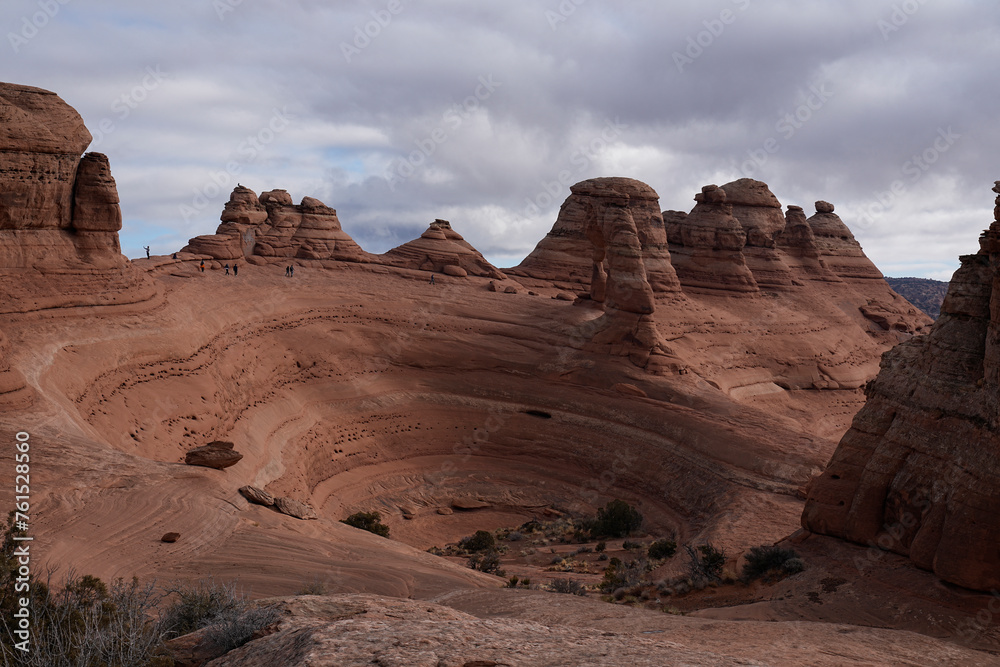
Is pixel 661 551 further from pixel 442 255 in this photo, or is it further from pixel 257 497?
pixel 442 255

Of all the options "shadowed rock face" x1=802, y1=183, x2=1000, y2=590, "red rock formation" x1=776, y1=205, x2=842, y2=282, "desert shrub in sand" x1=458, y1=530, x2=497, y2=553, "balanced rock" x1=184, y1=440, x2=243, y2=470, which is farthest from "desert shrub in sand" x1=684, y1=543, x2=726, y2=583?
"red rock formation" x1=776, y1=205, x2=842, y2=282

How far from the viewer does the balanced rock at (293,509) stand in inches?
722

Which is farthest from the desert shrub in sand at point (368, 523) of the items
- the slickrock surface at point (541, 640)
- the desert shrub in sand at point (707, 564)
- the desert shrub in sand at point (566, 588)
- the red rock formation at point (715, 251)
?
the red rock formation at point (715, 251)

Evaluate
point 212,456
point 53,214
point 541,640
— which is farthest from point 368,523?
point 541,640

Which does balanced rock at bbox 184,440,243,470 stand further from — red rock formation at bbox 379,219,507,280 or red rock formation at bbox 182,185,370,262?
red rock formation at bbox 379,219,507,280

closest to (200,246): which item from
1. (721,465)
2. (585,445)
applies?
(585,445)

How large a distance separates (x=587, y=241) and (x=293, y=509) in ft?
114

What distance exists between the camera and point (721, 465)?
27078 mm

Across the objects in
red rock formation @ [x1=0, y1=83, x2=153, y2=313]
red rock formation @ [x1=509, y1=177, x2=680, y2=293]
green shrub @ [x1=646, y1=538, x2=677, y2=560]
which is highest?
red rock formation @ [x1=509, y1=177, x2=680, y2=293]

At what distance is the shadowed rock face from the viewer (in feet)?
48.1

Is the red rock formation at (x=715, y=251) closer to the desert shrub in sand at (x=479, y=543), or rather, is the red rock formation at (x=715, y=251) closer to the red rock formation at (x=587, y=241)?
the red rock formation at (x=587, y=241)

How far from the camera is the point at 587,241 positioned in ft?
165

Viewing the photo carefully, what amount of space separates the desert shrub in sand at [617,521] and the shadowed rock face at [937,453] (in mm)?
8281

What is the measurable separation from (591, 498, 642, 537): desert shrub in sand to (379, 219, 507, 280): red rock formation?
21.9m
